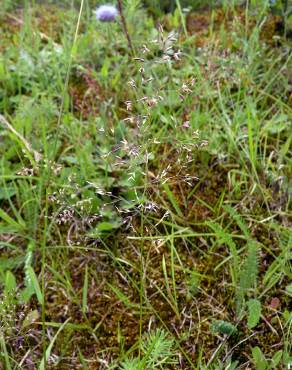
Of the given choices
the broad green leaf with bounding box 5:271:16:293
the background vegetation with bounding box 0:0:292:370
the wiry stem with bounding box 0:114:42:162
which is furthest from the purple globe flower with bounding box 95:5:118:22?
the broad green leaf with bounding box 5:271:16:293

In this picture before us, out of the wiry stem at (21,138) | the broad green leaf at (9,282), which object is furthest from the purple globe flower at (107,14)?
the broad green leaf at (9,282)

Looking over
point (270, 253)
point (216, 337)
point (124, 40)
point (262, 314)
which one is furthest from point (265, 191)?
point (124, 40)

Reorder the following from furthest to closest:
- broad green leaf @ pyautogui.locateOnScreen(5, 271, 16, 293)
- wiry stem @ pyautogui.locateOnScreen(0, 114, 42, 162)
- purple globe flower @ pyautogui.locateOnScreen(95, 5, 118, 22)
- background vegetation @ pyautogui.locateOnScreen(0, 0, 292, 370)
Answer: purple globe flower @ pyautogui.locateOnScreen(95, 5, 118, 22), wiry stem @ pyautogui.locateOnScreen(0, 114, 42, 162), broad green leaf @ pyautogui.locateOnScreen(5, 271, 16, 293), background vegetation @ pyautogui.locateOnScreen(0, 0, 292, 370)

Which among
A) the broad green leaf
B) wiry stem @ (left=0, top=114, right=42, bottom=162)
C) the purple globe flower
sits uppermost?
the purple globe flower

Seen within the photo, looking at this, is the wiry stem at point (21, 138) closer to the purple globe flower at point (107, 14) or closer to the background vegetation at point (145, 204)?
the background vegetation at point (145, 204)

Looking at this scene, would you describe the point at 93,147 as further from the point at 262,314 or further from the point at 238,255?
the point at 262,314

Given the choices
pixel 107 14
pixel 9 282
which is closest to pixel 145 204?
pixel 9 282

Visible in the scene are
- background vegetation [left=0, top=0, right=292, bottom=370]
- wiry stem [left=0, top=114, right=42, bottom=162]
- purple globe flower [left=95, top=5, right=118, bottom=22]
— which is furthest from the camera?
purple globe flower [left=95, top=5, right=118, bottom=22]

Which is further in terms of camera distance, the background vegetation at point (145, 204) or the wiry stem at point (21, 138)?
the wiry stem at point (21, 138)

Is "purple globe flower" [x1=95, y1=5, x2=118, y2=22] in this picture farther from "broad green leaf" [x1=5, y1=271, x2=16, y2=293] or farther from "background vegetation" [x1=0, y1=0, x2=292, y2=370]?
"broad green leaf" [x1=5, y1=271, x2=16, y2=293]

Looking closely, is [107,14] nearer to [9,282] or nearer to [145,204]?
[145,204]

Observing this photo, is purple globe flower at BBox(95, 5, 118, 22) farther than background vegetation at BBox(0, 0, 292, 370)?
Yes
